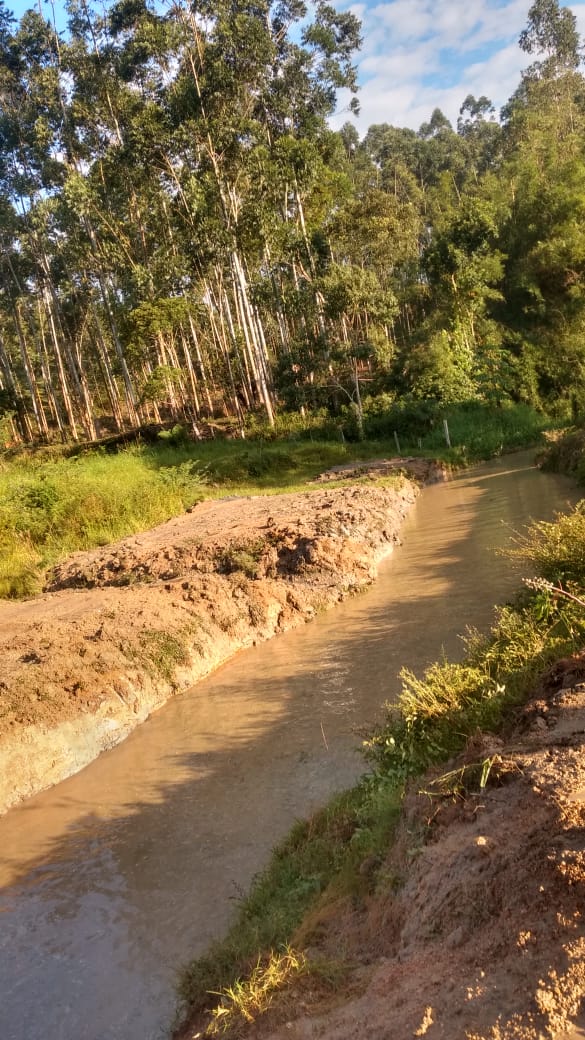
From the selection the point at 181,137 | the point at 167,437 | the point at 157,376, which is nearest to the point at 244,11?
the point at 181,137

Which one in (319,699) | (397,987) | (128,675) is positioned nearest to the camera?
(397,987)

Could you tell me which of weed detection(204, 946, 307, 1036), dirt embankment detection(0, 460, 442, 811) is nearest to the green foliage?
weed detection(204, 946, 307, 1036)

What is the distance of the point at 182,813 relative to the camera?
16.4ft

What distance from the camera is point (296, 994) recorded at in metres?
2.52

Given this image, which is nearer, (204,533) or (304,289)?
(204,533)

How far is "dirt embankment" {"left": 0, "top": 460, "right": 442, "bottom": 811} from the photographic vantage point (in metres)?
6.45

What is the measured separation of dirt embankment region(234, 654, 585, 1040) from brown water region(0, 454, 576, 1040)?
1234mm

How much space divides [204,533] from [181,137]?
750 inches

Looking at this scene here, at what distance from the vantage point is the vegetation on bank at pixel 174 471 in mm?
13102

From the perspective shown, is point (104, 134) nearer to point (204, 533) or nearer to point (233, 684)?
point (204, 533)

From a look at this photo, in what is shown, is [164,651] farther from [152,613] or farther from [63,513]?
[63,513]

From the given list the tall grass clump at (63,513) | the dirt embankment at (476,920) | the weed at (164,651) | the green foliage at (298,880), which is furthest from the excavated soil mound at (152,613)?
the dirt embankment at (476,920)

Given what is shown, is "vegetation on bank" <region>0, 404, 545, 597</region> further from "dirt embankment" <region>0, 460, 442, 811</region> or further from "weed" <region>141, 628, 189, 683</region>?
"weed" <region>141, 628, 189, 683</region>

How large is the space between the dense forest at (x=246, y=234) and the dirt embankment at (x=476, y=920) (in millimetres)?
23058
